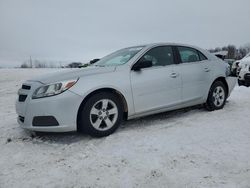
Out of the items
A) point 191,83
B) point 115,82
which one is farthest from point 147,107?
point 191,83

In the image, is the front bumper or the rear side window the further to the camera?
the rear side window

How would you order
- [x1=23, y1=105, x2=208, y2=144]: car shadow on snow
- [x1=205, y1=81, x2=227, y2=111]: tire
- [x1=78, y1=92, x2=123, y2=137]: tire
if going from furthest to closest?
[x1=205, y1=81, x2=227, y2=111]: tire → [x1=23, y1=105, x2=208, y2=144]: car shadow on snow → [x1=78, y1=92, x2=123, y2=137]: tire

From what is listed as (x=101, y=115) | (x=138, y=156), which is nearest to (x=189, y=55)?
(x=101, y=115)

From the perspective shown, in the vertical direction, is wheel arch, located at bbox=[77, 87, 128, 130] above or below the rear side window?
below

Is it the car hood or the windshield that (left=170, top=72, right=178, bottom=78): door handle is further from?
the car hood

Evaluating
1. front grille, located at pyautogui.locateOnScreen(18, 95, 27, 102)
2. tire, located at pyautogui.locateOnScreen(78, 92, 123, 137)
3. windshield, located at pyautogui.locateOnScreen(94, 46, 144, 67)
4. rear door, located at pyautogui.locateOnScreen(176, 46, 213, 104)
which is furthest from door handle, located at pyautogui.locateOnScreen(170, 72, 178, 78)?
front grille, located at pyautogui.locateOnScreen(18, 95, 27, 102)

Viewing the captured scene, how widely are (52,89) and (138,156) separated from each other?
1635 millimetres

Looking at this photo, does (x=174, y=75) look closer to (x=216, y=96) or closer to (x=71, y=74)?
(x=216, y=96)

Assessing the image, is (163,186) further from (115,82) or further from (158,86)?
(158,86)

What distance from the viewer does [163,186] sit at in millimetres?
2762

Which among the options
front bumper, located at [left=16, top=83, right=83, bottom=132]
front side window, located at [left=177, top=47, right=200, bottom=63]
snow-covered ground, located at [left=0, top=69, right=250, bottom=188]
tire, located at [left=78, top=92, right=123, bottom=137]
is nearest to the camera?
snow-covered ground, located at [left=0, top=69, right=250, bottom=188]

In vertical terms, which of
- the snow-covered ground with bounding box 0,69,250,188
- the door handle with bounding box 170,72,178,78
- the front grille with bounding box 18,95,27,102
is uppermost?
the door handle with bounding box 170,72,178,78

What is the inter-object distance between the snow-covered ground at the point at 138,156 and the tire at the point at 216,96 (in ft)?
2.22

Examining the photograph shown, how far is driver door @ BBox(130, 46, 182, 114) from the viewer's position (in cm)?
458
